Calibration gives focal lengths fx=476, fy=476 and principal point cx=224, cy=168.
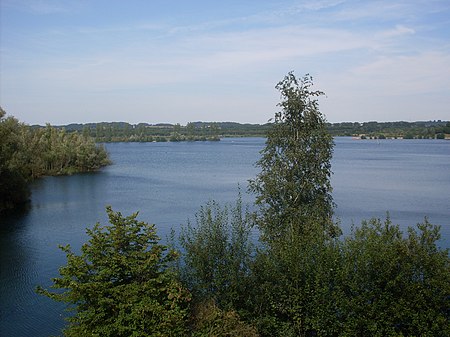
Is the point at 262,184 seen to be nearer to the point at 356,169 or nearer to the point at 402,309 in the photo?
the point at 402,309

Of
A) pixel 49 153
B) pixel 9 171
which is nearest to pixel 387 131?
pixel 49 153

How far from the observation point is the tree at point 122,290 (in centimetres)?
1120

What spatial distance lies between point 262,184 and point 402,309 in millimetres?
7333

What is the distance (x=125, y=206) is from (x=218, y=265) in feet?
91.5

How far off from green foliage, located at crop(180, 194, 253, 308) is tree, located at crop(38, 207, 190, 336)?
1412 millimetres

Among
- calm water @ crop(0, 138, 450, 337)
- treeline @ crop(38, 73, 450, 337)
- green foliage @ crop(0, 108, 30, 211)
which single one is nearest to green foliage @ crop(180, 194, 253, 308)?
treeline @ crop(38, 73, 450, 337)

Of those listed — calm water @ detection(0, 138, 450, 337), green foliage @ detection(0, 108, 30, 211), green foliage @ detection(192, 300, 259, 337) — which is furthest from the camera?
green foliage @ detection(0, 108, 30, 211)

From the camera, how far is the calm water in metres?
21.0

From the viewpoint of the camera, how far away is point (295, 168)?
56.2ft

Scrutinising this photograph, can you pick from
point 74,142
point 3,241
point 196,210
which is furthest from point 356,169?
point 3,241

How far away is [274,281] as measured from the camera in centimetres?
1352

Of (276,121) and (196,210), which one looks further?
(196,210)

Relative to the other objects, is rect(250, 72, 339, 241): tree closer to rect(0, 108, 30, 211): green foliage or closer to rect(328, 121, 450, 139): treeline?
rect(0, 108, 30, 211): green foliage

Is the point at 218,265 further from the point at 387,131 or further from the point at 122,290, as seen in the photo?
the point at 387,131
